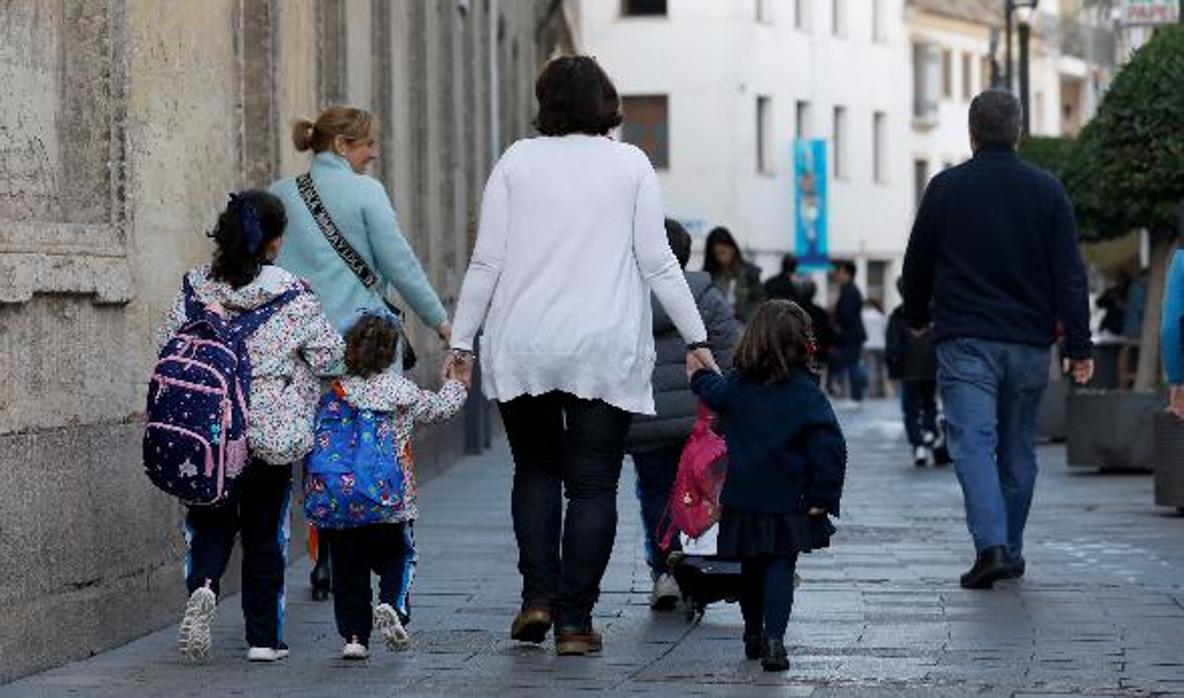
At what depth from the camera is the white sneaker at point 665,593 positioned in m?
12.2

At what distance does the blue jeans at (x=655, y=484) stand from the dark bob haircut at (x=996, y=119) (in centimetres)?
200

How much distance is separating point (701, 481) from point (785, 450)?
1131 millimetres

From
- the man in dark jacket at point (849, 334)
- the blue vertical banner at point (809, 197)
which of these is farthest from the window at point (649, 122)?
the man in dark jacket at point (849, 334)

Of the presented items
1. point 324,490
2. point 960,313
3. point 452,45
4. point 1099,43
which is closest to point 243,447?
point 324,490

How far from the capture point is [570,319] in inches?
422

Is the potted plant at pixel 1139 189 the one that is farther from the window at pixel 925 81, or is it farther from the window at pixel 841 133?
the window at pixel 925 81

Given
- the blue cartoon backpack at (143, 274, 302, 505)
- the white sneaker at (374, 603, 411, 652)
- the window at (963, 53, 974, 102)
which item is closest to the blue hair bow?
the blue cartoon backpack at (143, 274, 302, 505)

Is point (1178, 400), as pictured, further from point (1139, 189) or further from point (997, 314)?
point (1139, 189)

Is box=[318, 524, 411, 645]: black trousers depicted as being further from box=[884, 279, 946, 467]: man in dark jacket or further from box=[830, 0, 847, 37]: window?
box=[830, 0, 847, 37]: window

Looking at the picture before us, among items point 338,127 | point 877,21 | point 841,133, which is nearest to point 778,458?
point 338,127

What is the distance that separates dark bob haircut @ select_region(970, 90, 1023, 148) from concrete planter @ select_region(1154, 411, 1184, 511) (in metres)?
4.49

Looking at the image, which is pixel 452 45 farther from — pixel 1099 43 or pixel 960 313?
pixel 1099 43

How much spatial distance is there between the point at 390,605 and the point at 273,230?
1244mm

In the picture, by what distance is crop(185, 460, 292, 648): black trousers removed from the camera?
1065cm
